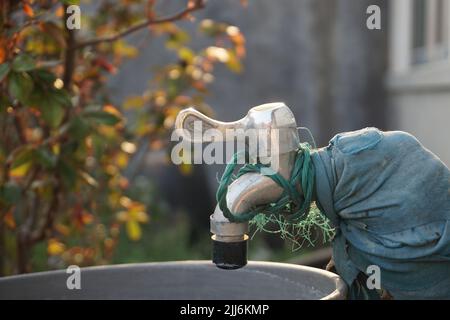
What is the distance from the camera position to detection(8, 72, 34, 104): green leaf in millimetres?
1521

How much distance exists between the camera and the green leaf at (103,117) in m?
1.92

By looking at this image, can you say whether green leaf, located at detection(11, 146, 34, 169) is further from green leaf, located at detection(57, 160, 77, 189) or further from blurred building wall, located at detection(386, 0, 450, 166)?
blurred building wall, located at detection(386, 0, 450, 166)

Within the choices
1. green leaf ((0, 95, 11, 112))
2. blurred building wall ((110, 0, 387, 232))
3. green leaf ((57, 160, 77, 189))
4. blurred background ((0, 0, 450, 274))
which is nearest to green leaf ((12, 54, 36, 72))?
green leaf ((0, 95, 11, 112))

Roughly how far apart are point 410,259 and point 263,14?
3.60 m

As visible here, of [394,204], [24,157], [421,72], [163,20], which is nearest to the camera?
[394,204]

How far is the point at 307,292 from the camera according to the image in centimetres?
126

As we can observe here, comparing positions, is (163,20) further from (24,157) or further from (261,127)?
(261,127)

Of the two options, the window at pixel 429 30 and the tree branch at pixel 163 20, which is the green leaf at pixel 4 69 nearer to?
the tree branch at pixel 163 20

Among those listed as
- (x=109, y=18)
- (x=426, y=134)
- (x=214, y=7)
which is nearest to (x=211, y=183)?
(x=214, y=7)

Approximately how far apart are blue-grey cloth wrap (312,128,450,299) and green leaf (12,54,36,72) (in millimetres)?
667

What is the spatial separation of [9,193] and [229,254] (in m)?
0.87

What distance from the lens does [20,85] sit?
153 centimetres

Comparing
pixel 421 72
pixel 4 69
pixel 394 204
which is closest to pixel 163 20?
pixel 4 69
